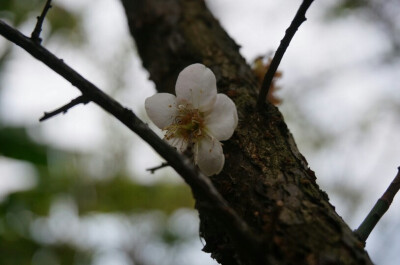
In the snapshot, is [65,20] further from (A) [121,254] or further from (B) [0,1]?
(A) [121,254]

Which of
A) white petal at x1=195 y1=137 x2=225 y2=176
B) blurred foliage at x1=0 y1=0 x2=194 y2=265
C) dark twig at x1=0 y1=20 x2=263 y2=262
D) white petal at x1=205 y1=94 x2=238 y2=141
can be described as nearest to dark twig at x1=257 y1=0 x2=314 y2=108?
white petal at x1=205 y1=94 x2=238 y2=141

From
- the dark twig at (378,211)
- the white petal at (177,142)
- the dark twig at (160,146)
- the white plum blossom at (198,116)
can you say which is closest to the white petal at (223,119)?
the white plum blossom at (198,116)

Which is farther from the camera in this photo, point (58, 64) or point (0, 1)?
point (0, 1)

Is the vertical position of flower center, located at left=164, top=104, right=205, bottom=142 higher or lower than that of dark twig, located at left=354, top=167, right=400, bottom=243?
higher

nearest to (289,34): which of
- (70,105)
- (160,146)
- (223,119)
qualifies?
(223,119)

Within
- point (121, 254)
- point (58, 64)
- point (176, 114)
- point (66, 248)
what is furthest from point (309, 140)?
point (58, 64)

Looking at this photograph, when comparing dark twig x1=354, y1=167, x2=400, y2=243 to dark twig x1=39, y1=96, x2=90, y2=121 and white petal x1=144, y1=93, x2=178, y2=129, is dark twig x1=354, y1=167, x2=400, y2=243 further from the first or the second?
dark twig x1=39, y1=96, x2=90, y2=121
